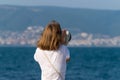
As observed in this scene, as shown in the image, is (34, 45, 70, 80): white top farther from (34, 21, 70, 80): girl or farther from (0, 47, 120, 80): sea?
(0, 47, 120, 80): sea

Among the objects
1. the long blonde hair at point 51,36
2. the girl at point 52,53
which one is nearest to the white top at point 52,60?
the girl at point 52,53

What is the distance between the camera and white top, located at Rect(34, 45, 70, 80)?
8273mm

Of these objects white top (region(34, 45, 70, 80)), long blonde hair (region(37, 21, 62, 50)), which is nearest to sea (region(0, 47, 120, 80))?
white top (region(34, 45, 70, 80))

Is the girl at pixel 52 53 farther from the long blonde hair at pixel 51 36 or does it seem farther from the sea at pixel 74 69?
the sea at pixel 74 69

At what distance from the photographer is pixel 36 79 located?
4006 centimetres

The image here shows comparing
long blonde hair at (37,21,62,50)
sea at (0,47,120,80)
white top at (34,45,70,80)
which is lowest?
sea at (0,47,120,80)

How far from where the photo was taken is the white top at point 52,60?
27.1 feet

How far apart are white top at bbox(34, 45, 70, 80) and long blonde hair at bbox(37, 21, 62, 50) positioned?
12 cm

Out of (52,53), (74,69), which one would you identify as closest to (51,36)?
(52,53)

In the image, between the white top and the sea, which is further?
the sea

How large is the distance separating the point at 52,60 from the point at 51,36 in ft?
1.25

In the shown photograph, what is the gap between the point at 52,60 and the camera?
834 centimetres

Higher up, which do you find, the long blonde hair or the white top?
the long blonde hair

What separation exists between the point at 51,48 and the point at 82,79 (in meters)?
33.5
